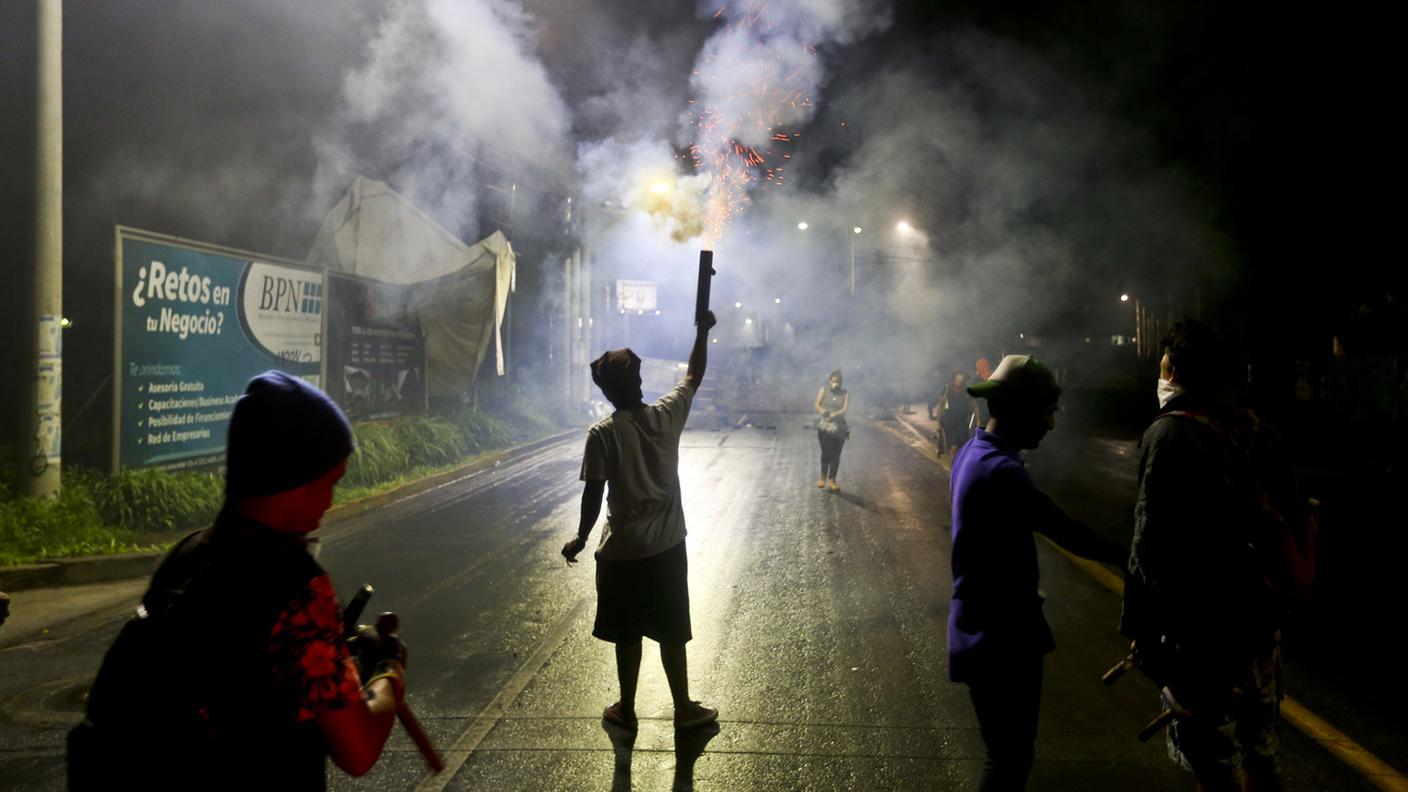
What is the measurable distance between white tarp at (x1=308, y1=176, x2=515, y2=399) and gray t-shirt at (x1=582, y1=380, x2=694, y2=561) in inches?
420

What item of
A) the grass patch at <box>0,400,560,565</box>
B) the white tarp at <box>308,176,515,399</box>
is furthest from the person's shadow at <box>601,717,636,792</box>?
the white tarp at <box>308,176,515,399</box>

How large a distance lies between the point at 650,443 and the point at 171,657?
97.6 inches

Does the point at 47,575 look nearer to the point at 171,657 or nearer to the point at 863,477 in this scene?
the point at 171,657

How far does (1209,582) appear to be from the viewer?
2590 mm

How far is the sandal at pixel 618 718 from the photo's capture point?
388 centimetres

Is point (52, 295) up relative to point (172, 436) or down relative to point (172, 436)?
up

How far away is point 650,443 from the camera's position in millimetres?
3812

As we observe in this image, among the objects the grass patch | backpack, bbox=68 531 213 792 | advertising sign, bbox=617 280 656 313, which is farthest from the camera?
advertising sign, bbox=617 280 656 313

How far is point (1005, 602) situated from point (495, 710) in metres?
2.58

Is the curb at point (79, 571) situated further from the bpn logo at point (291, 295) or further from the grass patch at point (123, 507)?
the bpn logo at point (291, 295)

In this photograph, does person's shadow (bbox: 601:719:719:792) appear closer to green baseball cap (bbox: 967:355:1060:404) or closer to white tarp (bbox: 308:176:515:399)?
green baseball cap (bbox: 967:355:1060:404)

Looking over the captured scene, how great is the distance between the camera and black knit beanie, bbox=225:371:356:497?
5.07ft

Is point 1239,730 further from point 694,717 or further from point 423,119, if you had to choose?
point 423,119

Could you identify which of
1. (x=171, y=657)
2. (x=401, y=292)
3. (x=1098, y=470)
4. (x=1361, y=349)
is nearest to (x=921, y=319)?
(x=1361, y=349)
